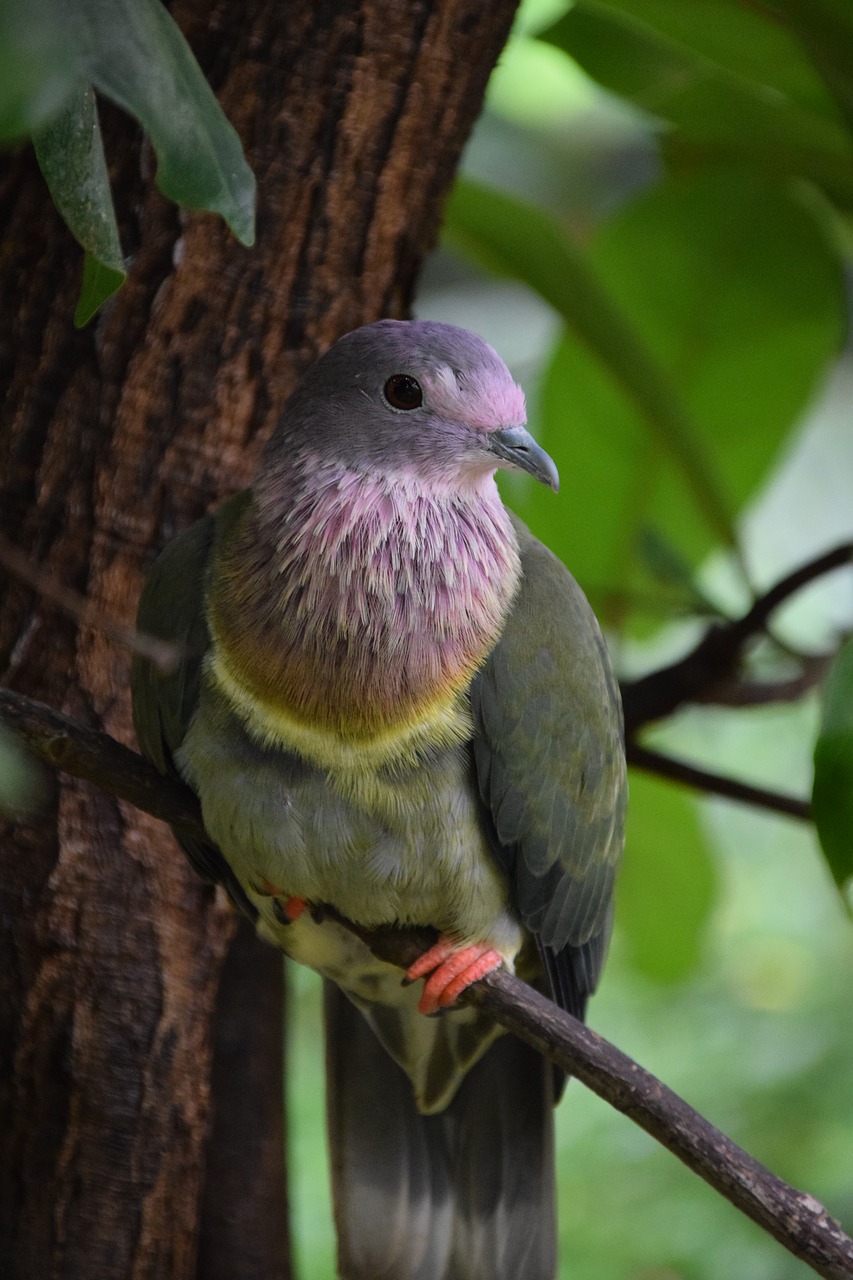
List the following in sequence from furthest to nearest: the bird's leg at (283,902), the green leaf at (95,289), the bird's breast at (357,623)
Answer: the bird's leg at (283,902) < the bird's breast at (357,623) < the green leaf at (95,289)

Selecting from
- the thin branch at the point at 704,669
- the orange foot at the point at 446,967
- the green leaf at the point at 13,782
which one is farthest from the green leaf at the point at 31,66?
the thin branch at the point at 704,669

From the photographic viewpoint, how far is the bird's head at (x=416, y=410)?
4.25ft

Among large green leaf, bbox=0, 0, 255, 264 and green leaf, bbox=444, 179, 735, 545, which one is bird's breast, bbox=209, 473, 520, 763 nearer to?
large green leaf, bbox=0, 0, 255, 264

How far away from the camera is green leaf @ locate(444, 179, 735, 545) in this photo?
69.5 inches

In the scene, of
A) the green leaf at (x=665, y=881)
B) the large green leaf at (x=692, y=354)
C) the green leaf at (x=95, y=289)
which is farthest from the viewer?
the green leaf at (x=665, y=881)

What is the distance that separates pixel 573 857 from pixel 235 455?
0.60 metres

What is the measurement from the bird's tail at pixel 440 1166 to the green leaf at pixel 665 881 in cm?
70

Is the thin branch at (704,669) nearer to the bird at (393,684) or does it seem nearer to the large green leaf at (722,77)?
the bird at (393,684)

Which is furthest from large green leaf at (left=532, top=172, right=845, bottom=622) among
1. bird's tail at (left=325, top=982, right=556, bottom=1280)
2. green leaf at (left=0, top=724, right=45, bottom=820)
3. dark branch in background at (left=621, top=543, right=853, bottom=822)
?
green leaf at (left=0, top=724, right=45, bottom=820)

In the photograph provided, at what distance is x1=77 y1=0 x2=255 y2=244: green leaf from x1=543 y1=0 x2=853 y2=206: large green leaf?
0.96 meters

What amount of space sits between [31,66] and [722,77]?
1.22m

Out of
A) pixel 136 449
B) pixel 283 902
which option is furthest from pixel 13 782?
pixel 136 449

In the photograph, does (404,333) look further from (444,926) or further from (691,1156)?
(691,1156)

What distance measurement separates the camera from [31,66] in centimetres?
71
